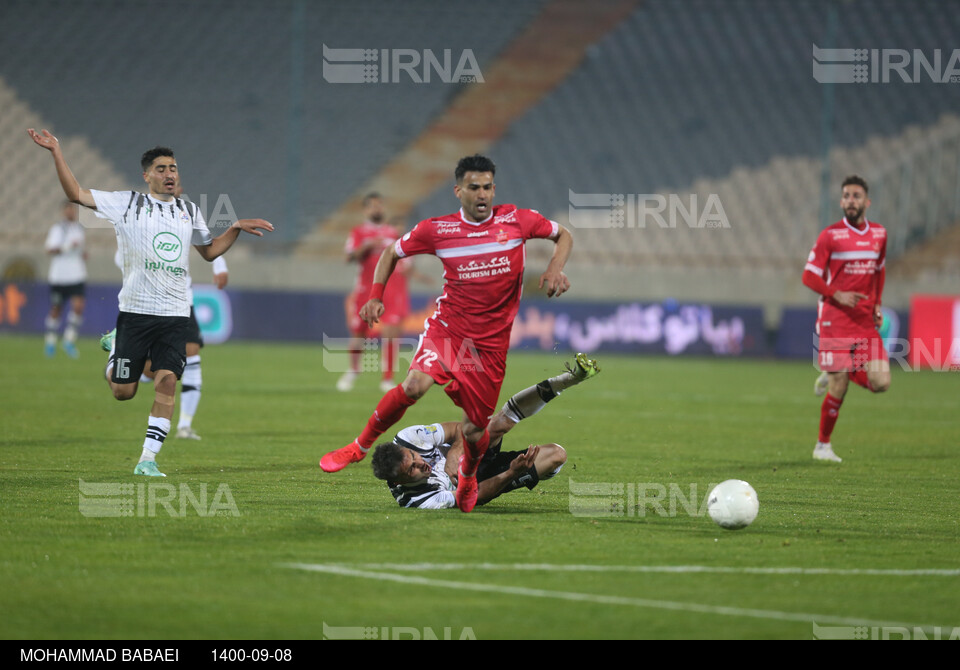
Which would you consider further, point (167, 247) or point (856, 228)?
point (856, 228)

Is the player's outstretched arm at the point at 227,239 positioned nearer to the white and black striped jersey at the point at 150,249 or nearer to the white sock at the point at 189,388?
the white and black striped jersey at the point at 150,249

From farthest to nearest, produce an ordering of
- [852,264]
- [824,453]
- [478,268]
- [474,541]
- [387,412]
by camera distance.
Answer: [852,264] < [824,453] < [387,412] < [478,268] < [474,541]

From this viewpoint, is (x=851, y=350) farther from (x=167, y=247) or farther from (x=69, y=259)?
(x=69, y=259)

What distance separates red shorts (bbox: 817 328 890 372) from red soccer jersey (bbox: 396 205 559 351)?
15.1 feet

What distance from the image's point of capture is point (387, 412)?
8016mm

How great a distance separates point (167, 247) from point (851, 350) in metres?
6.09

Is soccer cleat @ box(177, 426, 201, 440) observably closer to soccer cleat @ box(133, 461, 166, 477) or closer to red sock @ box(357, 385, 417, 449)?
soccer cleat @ box(133, 461, 166, 477)

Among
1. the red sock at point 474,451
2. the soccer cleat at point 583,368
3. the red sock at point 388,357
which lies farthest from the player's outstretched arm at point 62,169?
the red sock at point 388,357

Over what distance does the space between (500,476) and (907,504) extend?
2.74 metres

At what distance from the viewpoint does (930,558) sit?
6438 mm

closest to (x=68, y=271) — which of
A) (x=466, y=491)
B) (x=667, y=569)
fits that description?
(x=466, y=491)
